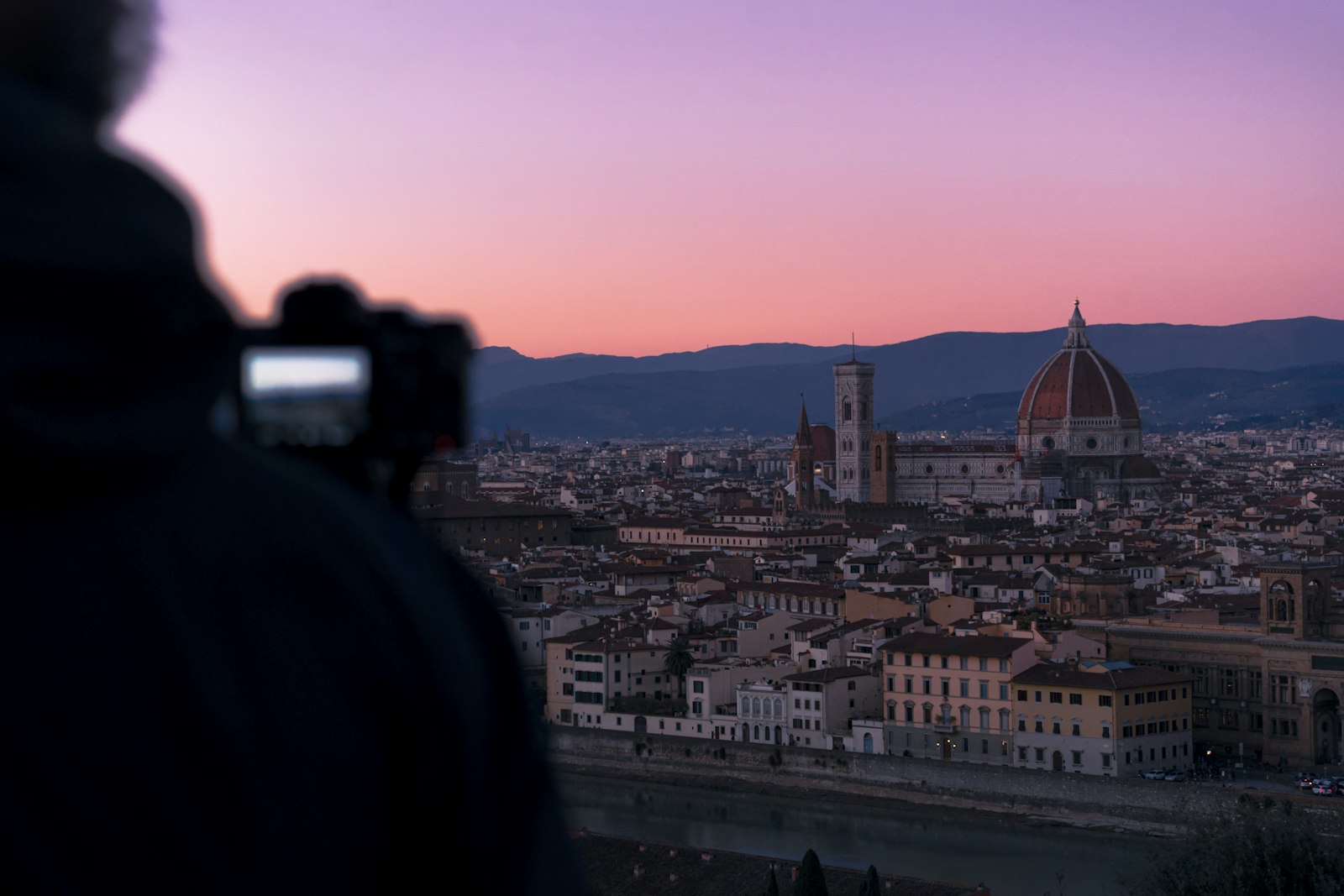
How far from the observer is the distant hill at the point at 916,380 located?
361ft

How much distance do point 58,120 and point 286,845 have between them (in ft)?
0.48

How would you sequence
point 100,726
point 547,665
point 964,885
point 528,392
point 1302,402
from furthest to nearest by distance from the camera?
1. point 528,392
2. point 1302,402
3. point 547,665
4. point 964,885
5. point 100,726

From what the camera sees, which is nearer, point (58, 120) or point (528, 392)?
point (58, 120)

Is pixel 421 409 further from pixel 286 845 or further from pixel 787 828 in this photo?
pixel 787 828

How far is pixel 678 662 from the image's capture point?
1447cm

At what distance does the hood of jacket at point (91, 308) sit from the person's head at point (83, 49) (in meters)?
0.01

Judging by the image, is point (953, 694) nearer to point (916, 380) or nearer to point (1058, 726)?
point (1058, 726)

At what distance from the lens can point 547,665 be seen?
48.9 ft

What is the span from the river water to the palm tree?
1.48 m

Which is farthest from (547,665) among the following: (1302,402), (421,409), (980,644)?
(1302,402)

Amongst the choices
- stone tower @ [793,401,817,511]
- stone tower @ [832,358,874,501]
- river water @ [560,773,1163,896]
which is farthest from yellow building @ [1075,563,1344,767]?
stone tower @ [832,358,874,501]

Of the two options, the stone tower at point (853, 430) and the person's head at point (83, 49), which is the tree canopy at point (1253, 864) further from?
the stone tower at point (853, 430)

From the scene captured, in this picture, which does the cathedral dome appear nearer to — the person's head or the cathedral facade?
the cathedral facade

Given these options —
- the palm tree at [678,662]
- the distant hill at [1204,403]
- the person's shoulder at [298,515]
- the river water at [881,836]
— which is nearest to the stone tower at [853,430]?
the palm tree at [678,662]
